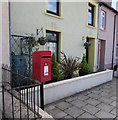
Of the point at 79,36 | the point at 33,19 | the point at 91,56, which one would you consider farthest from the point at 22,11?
the point at 91,56

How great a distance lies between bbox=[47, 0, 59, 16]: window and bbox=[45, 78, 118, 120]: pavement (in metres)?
3.81

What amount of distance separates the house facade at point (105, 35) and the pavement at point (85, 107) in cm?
553

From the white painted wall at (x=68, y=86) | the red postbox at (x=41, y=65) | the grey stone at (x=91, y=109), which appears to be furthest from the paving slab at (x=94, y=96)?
the red postbox at (x=41, y=65)

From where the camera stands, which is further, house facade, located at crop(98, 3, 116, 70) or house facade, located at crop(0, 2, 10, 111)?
house facade, located at crop(98, 3, 116, 70)

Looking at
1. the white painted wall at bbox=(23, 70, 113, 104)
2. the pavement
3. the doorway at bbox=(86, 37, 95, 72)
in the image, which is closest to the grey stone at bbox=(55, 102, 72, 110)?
the pavement

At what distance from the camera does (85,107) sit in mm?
3264

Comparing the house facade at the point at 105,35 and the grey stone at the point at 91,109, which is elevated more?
the house facade at the point at 105,35

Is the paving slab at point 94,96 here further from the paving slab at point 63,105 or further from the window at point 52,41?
the window at point 52,41

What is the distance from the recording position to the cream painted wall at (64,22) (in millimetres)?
4113

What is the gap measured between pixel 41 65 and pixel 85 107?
1787 mm

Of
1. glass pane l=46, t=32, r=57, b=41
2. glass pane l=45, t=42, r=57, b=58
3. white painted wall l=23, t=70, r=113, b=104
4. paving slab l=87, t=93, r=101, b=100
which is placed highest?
glass pane l=46, t=32, r=57, b=41

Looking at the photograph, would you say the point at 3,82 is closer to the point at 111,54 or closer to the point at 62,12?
the point at 62,12

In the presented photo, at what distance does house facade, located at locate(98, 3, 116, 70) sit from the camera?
8726 mm

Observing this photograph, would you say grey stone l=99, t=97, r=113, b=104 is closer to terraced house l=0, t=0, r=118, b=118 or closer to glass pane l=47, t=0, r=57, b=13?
terraced house l=0, t=0, r=118, b=118
